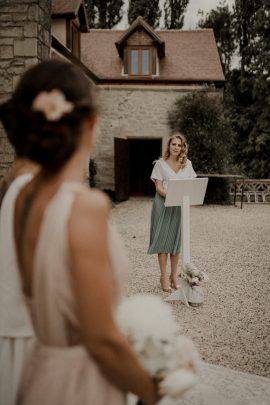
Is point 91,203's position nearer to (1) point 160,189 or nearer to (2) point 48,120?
(2) point 48,120

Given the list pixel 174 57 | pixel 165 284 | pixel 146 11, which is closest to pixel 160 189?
pixel 165 284

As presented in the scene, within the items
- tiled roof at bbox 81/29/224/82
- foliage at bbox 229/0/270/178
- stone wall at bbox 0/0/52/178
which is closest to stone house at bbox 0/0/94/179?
stone wall at bbox 0/0/52/178

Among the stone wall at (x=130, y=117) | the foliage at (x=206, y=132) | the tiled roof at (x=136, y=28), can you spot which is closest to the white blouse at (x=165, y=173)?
the foliage at (x=206, y=132)

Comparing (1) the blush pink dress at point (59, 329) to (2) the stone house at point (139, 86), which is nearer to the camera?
(1) the blush pink dress at point (59, 329)

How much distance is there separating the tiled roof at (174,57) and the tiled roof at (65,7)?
3.44 m

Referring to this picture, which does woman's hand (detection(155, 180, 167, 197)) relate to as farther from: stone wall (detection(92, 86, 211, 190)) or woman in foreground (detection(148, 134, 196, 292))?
stone wall (detection(92, 86, 211, 190))

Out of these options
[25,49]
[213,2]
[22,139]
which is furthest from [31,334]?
[213,2]

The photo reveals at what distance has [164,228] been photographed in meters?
5.39

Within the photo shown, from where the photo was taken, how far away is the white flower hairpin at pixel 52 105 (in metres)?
1.20

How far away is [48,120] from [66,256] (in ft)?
1.16

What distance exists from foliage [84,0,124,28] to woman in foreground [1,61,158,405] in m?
26.4

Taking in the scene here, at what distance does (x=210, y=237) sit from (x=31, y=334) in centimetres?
783

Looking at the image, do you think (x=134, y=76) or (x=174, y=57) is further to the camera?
(x=174, y=57)

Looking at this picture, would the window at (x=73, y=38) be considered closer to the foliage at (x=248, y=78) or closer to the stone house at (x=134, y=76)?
the stone house at (x=134, y=76)
